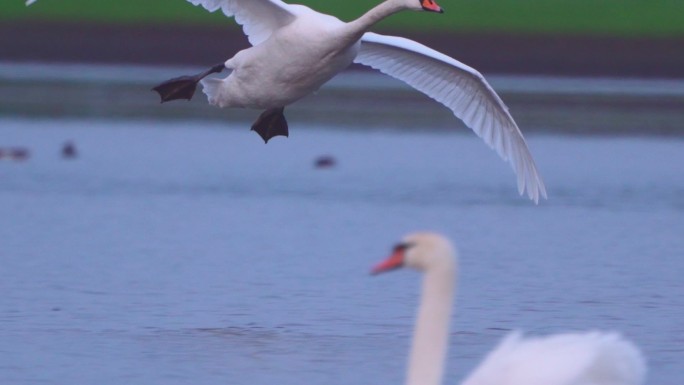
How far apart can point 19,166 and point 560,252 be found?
6.32m

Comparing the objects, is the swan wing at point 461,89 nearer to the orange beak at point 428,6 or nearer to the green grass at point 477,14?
the orange beak at point 428,6

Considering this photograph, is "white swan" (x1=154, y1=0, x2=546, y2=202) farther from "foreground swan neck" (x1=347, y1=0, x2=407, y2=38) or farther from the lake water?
the lake water

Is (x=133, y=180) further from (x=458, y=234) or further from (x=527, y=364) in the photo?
(x=527, y=364)

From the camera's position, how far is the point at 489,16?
31734mm

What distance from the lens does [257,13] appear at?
30.0 ft

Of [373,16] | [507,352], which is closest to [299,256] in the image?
[373,16]

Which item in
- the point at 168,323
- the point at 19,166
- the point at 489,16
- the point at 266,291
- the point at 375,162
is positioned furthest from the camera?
the point at 489,16

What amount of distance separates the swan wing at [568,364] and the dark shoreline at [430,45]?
20419 millimetres

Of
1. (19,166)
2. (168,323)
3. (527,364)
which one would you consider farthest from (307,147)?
(527,364)

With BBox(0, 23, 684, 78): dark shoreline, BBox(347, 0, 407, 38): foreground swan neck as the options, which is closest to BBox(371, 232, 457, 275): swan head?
BBox(347, 0, 407, 38): foreground swan neck

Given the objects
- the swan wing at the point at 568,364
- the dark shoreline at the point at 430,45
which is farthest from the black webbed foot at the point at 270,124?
the dark shoreline at the point at 430,45

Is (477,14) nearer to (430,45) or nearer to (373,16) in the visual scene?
(430,45)

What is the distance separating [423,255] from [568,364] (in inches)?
23.6

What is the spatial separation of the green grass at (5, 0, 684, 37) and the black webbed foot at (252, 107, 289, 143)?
18.9 metres
